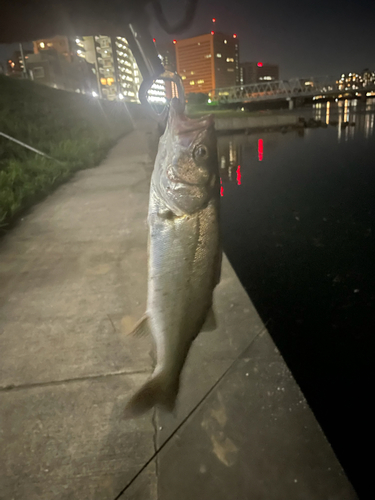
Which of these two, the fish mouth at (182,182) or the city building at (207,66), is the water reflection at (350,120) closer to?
the city building at (207,66)

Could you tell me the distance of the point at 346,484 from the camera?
179cm

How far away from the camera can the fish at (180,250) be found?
5.54 ft

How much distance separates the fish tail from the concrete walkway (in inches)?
17.6

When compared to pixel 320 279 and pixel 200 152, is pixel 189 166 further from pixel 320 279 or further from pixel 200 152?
pixel 320 279

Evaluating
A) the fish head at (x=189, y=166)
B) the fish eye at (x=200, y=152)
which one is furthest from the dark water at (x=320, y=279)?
the fish eye at (x=200, y=152)

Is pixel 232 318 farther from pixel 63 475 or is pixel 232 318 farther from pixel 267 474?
pixel 63 475

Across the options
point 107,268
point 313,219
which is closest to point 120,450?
point 107,268

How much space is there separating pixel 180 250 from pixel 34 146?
10.7 m

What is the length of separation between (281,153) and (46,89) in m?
15.8

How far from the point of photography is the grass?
22.1 feet

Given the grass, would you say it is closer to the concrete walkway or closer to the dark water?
the concrete walkway

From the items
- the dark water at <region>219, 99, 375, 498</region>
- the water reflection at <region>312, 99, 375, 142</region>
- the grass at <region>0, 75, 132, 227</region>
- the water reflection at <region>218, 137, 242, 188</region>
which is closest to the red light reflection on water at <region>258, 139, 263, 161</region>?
the water reflection at <region>218, 137, 242, 188</region>

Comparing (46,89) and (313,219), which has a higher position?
(46,89)

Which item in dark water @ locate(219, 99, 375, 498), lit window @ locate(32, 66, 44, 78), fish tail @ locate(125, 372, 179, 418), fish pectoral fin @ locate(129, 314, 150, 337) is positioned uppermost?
lit window @ locate(32, 66, 44, 78)
